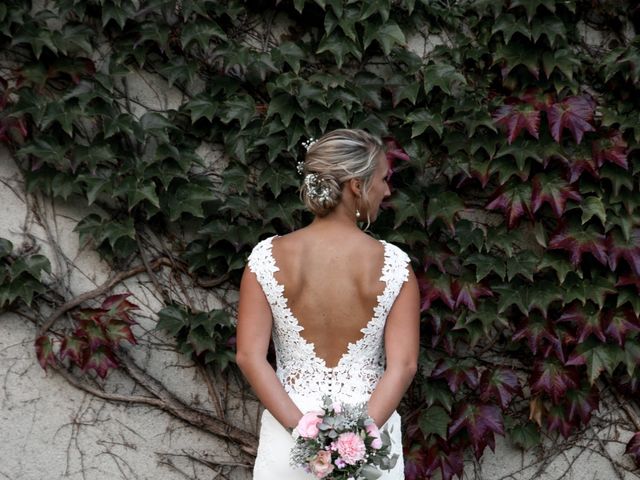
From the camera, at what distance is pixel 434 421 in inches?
135

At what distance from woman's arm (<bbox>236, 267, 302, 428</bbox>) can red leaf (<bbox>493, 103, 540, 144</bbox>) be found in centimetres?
143

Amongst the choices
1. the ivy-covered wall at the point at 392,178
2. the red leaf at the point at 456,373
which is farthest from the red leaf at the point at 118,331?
the red leaf at the point at 456,373

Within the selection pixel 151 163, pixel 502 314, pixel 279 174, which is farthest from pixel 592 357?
pixel 151 163

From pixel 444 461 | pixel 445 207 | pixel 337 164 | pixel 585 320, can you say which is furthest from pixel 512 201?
pixel 337 164

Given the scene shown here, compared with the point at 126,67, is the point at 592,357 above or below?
below

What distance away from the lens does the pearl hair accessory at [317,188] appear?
7.91ft

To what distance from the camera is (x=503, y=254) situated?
3.52 metres

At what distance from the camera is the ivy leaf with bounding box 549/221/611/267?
3.38 metres

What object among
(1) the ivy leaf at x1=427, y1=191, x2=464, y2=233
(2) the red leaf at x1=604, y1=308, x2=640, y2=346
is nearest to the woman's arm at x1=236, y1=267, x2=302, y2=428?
(1) the ivy leaf at x1=427, y1=191, x2=464, y2=233

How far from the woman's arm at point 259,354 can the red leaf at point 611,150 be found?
1693mm

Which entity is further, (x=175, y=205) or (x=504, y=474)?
(x=504, y=474)

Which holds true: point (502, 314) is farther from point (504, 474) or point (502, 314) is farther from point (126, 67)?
point (126, 67)

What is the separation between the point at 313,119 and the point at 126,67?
81cm

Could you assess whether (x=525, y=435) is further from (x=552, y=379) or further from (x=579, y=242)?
(x=579, y=242)
